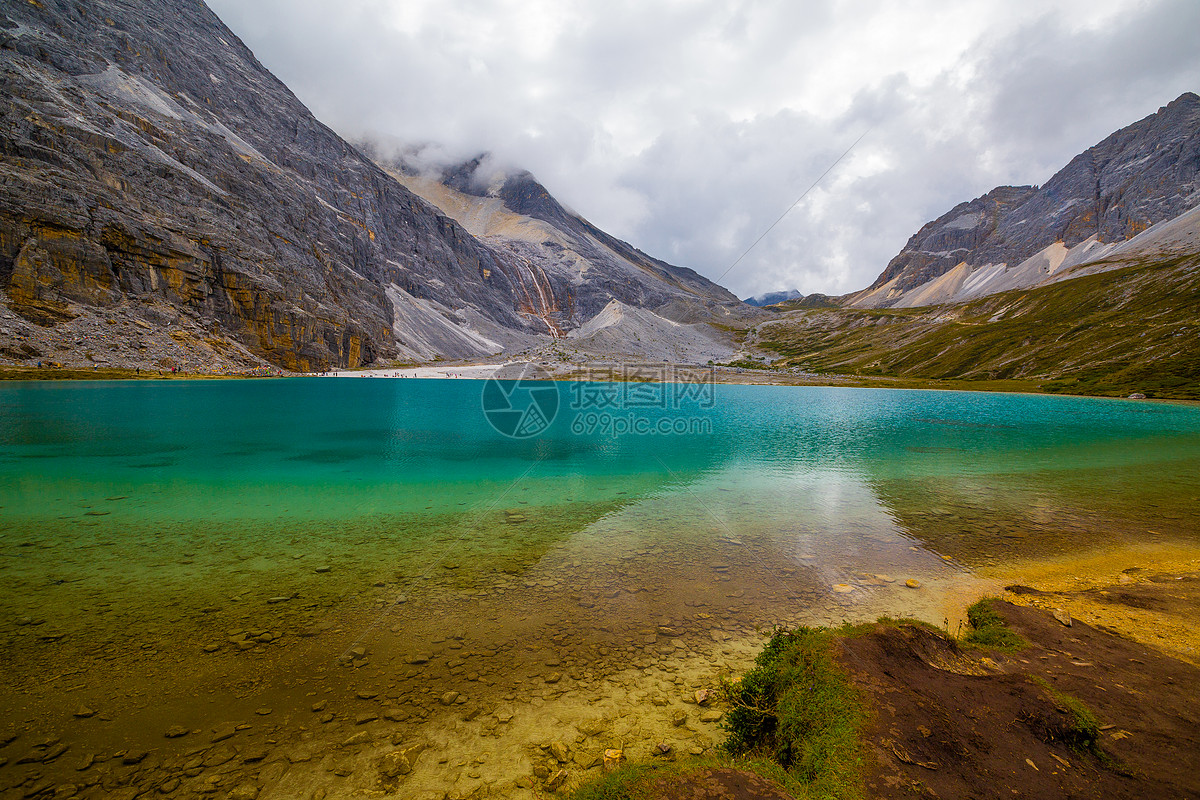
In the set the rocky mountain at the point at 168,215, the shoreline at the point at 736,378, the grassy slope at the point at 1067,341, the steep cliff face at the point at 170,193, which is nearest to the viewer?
the rocky mountain at the point at 168,215

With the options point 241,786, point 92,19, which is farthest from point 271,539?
point 92,19

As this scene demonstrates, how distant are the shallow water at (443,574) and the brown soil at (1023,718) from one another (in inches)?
91.8

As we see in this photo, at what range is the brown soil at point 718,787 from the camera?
499 cm

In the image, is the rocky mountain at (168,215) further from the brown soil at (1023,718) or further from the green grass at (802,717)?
the brown soil at (1023,718)

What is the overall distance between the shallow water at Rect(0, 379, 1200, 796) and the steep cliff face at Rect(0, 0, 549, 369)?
70115 millimetres

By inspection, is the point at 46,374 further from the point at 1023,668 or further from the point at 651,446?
the point at 1023,668

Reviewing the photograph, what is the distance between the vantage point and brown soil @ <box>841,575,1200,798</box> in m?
4.92

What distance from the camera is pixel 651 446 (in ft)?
111

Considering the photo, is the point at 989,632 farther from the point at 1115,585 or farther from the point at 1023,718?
the point at 1115,585

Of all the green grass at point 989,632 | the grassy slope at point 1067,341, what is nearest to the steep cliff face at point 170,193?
the green grass at point 989,632

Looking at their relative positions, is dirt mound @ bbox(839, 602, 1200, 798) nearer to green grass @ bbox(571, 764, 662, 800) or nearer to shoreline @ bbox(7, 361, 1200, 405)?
green grass @ bbox(571, 764, 662, 800)

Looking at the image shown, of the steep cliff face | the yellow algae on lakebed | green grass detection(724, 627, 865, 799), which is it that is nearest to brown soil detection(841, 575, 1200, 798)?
green grass detection(724, 627, 865, 799)

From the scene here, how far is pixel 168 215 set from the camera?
90812 millimetres

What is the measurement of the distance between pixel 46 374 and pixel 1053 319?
215556 mm
